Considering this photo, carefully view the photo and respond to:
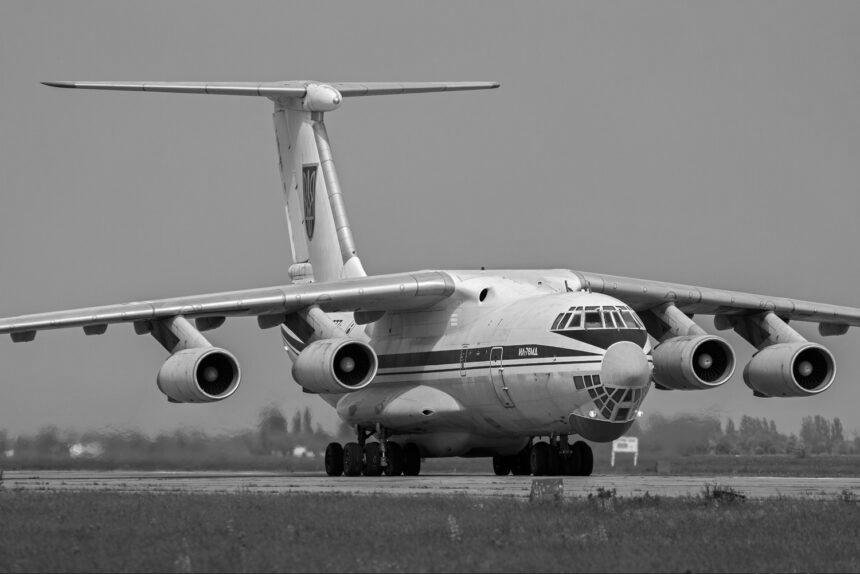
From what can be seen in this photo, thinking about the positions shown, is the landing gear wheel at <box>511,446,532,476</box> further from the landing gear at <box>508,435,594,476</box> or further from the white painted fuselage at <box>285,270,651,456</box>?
the landing gear at <box>508,435,594,476</box>

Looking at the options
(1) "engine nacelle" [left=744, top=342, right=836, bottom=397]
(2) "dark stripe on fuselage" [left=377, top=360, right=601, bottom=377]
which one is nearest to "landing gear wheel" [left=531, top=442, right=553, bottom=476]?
(2) "dark stripe on fuselage" [left=377, top=360, right=601, bottom=377]

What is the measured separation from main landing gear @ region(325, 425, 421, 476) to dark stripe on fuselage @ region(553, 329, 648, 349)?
4.64 metres

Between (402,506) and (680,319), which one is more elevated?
(680,319)

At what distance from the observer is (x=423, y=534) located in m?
11.8

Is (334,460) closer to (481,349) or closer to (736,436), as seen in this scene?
(481,349)

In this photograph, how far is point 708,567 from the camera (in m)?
10.3

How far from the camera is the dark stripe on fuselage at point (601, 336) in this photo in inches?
806

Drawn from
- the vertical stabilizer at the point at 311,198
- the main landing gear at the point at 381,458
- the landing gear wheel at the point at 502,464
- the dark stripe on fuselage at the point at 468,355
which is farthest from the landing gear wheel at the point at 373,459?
the vertical stabilizer at the point at 311,198

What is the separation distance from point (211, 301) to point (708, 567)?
42.8ft

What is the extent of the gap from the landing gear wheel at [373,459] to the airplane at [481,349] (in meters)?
0.02

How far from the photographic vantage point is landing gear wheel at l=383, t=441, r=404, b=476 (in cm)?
2403

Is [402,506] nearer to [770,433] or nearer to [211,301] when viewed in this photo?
[211,301]

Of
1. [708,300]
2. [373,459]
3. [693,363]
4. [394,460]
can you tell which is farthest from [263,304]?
[708,300]

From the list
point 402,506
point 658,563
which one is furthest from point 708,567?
point 402,506
